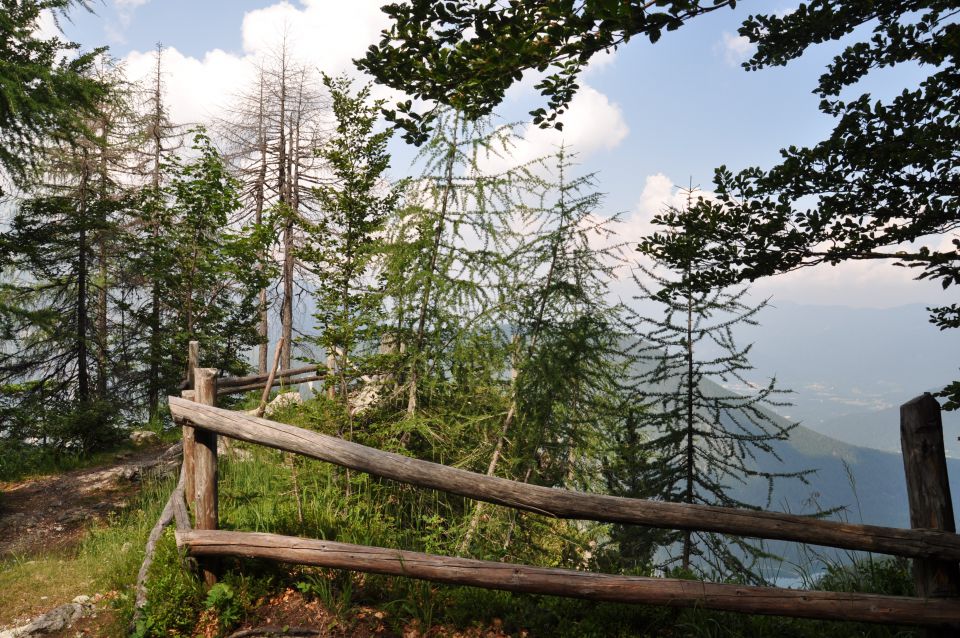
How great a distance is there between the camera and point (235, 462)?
7555 mm

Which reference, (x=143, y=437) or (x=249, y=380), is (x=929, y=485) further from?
(x=143, y=437)

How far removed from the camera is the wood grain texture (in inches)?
131

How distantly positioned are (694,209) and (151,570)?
5.48 metres

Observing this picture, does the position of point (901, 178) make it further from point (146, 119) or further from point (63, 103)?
point (146, 119)

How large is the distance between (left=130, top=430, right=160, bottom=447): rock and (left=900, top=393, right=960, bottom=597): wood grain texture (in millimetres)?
13228

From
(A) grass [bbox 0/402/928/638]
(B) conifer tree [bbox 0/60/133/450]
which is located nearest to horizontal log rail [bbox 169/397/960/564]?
(A) grass [bbox 0/402/928/638]

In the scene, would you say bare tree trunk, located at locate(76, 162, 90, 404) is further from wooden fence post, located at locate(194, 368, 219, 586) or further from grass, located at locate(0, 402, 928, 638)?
wooden fence post, located at locate(194, 368, 219, 586)

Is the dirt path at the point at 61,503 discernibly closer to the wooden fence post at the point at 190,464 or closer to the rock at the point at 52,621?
the rock at the point at 52,621

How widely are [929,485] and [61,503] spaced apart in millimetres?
10676

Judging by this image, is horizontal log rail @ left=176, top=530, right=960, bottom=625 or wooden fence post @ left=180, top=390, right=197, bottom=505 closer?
horizontal log rail @ left=176, top=530, right=960, bottom=625

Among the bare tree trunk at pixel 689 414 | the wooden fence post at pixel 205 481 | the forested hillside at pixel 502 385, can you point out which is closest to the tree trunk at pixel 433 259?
the forested hillside at pixel 502 385

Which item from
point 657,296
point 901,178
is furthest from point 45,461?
point 901,178

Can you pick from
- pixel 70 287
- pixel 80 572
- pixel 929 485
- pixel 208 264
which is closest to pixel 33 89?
pixel 208 264

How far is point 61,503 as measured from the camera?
8211 mm
